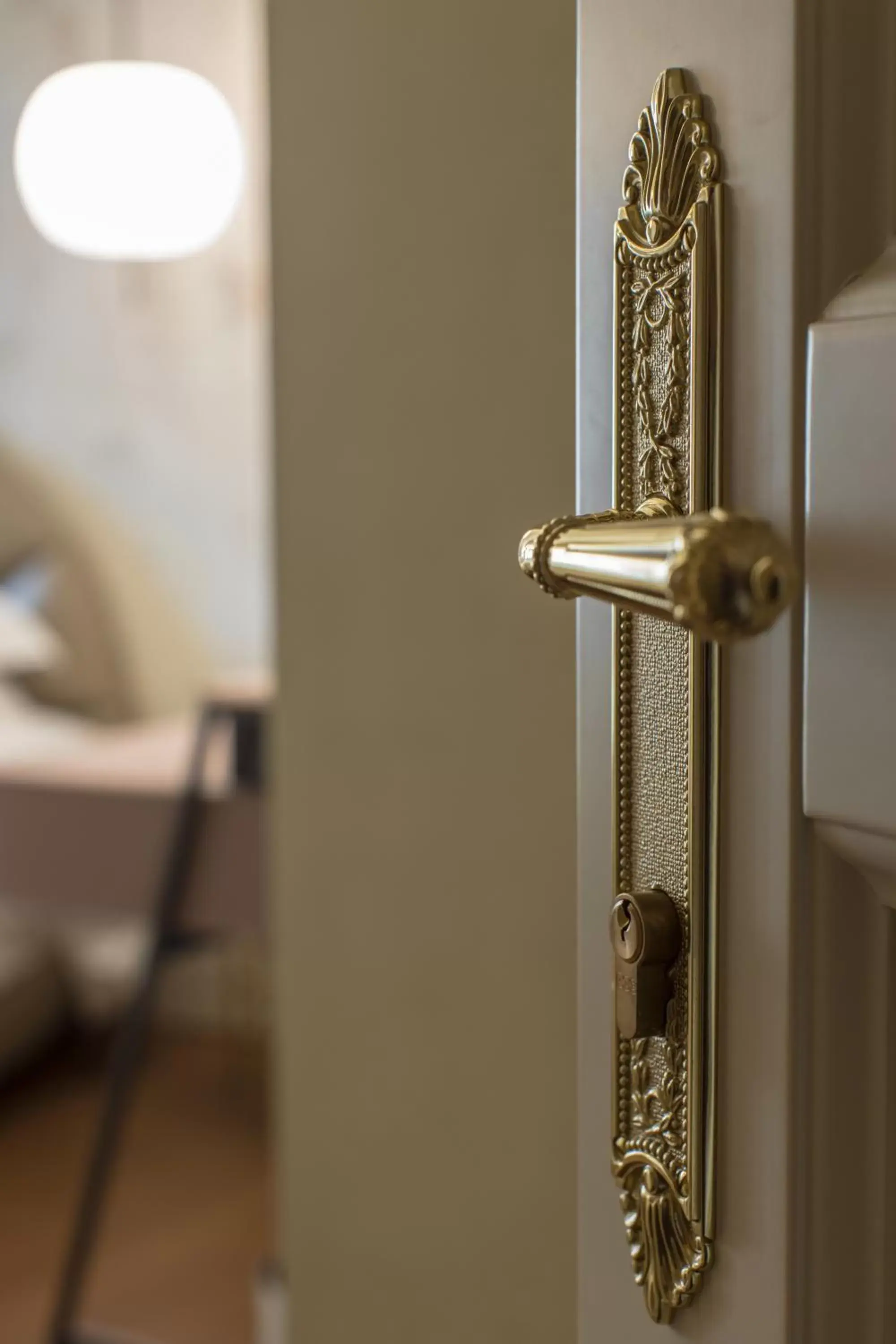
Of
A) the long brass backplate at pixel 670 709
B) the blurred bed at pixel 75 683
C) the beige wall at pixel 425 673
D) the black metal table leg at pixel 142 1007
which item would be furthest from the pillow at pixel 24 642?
the long brass backplate at pixel 670 709

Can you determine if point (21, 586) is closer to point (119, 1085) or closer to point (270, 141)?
point (119, 1085)

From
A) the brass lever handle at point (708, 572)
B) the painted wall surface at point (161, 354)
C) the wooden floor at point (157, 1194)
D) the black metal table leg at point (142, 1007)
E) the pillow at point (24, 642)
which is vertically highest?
the painted wall surface at point (161, 354)

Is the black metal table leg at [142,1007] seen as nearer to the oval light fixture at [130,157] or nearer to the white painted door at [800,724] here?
the oval light fixture at [130,157]

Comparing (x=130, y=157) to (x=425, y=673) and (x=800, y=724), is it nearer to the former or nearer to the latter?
(x=425, y=673)

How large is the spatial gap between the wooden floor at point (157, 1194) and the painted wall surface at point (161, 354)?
2.22 ft

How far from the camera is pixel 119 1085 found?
1513 millimetres

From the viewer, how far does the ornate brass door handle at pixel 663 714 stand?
27 cm

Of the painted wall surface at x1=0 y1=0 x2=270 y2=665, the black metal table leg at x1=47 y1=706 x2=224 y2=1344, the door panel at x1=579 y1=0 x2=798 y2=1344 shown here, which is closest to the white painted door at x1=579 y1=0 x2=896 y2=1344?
the door panel at x1=579 y1=0 x2=798 y2=1344

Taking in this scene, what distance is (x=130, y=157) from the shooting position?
1.93 meters

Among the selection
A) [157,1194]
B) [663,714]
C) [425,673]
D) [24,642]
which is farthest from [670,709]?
[24,642]

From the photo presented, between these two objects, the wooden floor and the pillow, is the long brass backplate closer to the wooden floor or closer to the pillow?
the wooden floor

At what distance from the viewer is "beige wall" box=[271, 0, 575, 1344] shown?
50 cm

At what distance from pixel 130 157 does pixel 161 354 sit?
404mm

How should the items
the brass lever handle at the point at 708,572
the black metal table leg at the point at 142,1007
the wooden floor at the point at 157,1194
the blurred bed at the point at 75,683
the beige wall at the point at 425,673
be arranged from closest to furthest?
the brass lever handle at the point at 708,572 < the beige wall at the point at 425,673 < the black metal table leg at the point at 142,1007 < the wooden floor at the point at 157,1194 < the blurred bed at the point at 75,683
